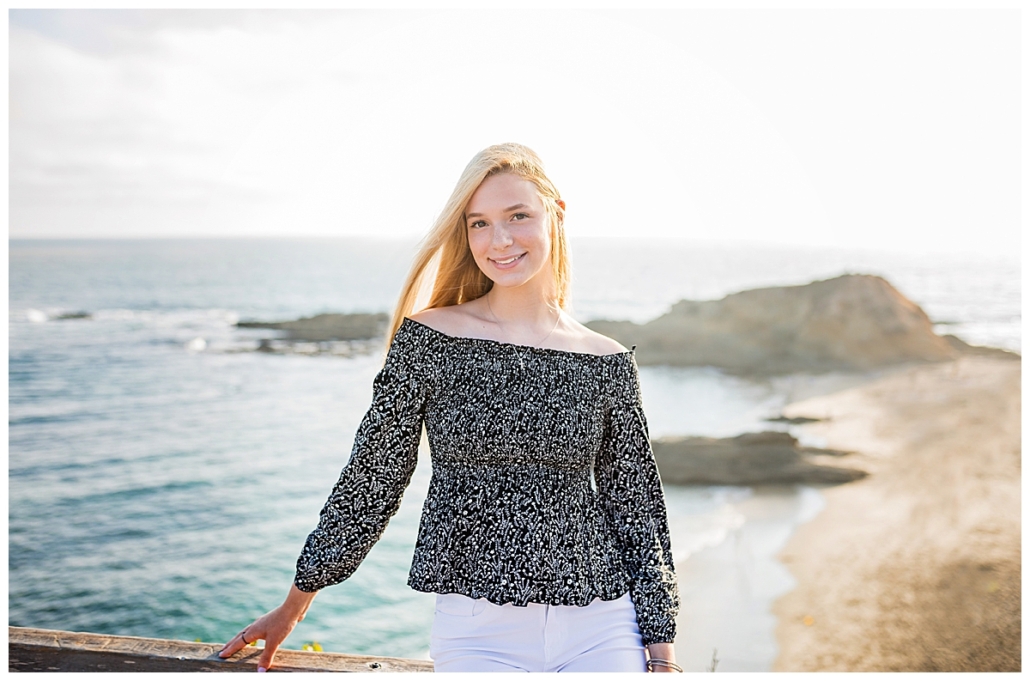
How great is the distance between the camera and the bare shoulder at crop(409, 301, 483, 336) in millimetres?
1800

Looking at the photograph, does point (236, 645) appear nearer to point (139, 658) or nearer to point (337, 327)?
point (139, 658)

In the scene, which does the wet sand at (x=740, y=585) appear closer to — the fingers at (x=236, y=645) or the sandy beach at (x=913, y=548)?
the sandy beach at (x=913, y=548)

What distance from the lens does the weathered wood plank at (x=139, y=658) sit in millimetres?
1538

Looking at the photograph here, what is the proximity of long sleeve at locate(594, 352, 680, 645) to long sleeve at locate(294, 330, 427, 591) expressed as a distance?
0.45 meters

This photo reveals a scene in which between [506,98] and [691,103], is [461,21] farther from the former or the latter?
[691,103]

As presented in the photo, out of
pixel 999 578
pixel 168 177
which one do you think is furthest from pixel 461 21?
pixel 168 177

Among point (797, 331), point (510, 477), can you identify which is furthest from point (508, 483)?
point (797, 331)

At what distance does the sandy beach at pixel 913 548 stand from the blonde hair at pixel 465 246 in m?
7.01

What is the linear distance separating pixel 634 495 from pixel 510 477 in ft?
1.01

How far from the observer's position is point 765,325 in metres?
25.7

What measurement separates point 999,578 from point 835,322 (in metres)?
15.8

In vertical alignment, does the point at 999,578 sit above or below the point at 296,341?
below

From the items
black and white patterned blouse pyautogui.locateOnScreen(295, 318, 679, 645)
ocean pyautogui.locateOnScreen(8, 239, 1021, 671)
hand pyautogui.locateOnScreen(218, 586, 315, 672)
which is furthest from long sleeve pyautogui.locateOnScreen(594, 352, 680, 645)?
ocean pyautogui.locateOnScreen(8, 239, 1021, 671)

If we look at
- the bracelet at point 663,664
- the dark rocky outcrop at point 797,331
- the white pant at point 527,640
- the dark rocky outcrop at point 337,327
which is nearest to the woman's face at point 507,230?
the white pant at point 527,640
